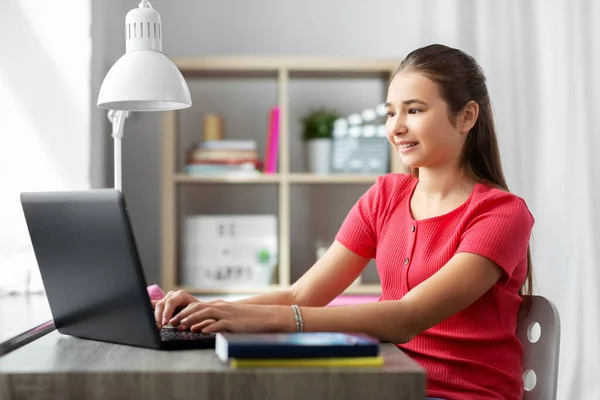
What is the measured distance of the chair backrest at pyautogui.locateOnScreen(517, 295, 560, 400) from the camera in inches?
57.1

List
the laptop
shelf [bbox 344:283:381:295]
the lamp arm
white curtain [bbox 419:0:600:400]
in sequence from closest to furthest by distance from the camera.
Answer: the laptop < the lamp arm < white curtain [bbox 419:0:600:400] < shelf [bbox 344:283:381:295]

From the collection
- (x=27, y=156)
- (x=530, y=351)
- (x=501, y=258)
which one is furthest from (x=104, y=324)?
(x=27, y=156)

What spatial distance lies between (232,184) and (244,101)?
0.36m

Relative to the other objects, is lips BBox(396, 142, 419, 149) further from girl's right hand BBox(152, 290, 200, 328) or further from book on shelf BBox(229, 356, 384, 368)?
book on shelf BBox(229, 356, 384, 368)

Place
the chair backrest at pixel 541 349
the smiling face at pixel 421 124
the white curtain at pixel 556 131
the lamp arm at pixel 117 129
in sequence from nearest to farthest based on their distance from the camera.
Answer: the chair backrest at pixel 541 349, the smiling face at pixel 421 124, the lamp arm at pixel 117 129, the white curtain at pixel 556 131

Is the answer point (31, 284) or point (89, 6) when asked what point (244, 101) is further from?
point (31, 284)

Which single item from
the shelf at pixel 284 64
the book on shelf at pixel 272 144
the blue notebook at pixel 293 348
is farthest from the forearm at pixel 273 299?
the shelf at pixel 284 64

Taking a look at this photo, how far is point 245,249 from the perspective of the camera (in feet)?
10.4

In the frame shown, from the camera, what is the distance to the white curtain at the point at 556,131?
119 inches

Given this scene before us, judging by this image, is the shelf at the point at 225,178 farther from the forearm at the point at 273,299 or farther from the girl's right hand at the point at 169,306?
the girl's right hand at the point at 169,306

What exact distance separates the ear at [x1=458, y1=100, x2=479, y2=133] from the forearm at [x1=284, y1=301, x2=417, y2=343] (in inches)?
18.5

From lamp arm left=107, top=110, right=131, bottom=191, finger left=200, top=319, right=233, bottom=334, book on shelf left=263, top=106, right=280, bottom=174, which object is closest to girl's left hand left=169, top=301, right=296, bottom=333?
finger left=200, top=319, right=233, bottom=334

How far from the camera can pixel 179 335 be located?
118cm

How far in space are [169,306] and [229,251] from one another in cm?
185
